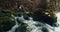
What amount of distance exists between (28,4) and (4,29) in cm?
557

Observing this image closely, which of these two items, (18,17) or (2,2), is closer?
(18,17)

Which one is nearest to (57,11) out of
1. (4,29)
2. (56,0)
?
(56,0)

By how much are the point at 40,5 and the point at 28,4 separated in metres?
0.97

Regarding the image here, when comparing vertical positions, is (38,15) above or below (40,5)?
below

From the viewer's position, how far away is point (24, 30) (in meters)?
10.3

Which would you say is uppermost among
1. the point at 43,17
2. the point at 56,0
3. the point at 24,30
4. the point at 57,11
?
the point at 56,0

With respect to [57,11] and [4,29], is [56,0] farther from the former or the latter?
[4,29]

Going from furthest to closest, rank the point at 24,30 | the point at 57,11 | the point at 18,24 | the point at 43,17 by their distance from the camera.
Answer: the point at 57,11, the point at 43,17, the point at 18,24, the point at 24,30

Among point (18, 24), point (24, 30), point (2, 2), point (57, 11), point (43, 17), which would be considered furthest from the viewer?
point (57, 11)

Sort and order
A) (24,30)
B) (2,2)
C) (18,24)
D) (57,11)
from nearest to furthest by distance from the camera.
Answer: (24,30) < (18,24) < (2,2) < (57,11)

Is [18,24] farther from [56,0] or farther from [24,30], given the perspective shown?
[56,0]

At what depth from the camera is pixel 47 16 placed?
1215 centimetres

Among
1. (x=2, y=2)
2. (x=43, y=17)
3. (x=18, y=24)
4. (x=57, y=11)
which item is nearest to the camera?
(x=18, y=24)

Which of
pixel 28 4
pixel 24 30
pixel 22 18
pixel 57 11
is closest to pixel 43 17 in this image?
pixel 22 18
